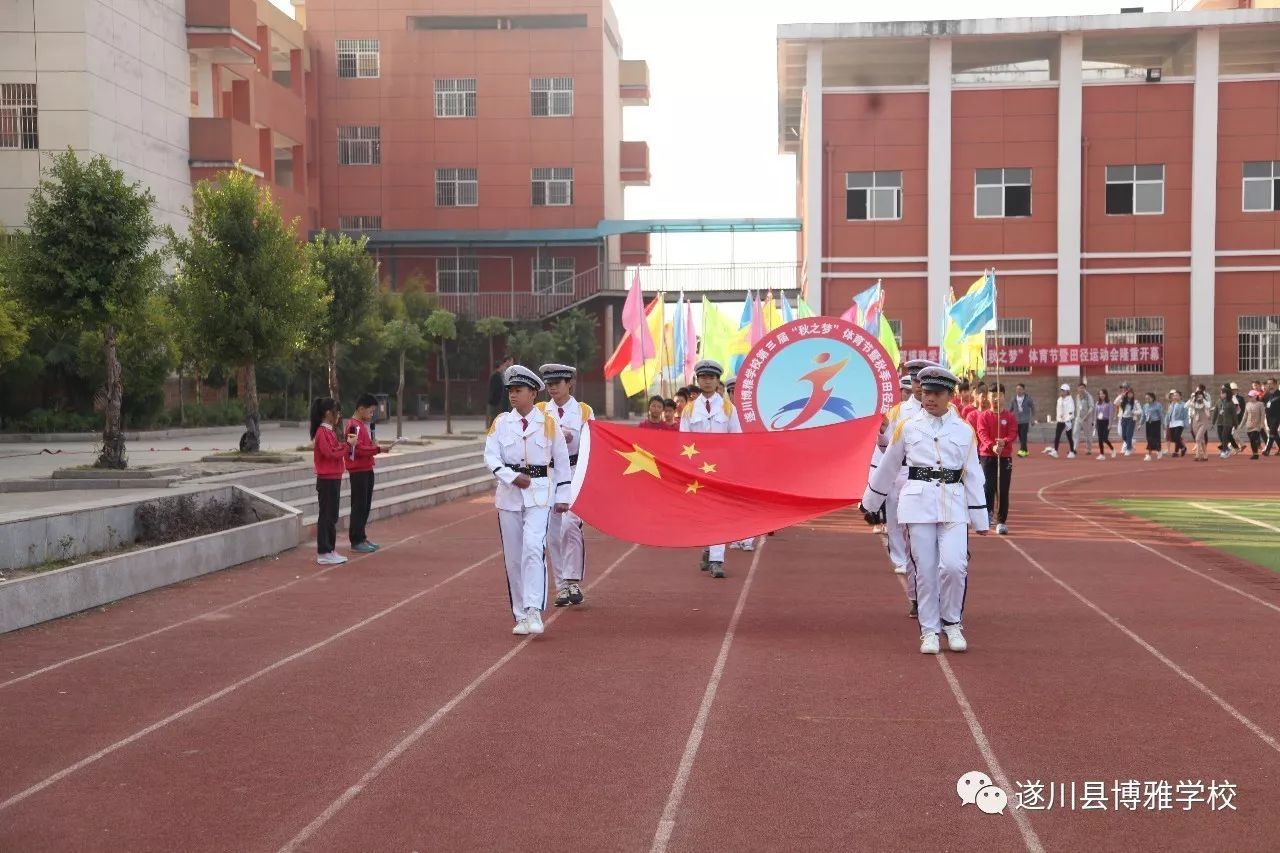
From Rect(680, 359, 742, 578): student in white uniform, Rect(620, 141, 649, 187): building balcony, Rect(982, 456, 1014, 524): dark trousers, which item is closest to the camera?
Rect(680, 359, 742, 578): student in white uniform

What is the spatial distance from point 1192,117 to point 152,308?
1324 inches

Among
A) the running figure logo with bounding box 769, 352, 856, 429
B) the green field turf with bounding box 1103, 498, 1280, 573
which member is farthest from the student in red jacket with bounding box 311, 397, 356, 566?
the green field turf with bounding box 1103, 498, 1280, 573

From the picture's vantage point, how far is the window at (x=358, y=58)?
2344 inches

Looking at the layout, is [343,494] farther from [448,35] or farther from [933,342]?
[448,35]

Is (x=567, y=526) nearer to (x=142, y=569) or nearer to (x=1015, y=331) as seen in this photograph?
(x=142, y=569)

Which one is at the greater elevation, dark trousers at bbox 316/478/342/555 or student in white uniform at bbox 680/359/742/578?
student in white uniform at bbox 680/359/742/578

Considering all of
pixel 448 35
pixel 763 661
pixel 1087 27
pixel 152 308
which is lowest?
pixel 763 661

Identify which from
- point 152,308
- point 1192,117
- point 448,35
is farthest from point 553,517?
point 448,35

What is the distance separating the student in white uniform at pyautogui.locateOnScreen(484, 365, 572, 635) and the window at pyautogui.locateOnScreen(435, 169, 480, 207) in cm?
5051

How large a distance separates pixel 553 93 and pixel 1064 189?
933 inches

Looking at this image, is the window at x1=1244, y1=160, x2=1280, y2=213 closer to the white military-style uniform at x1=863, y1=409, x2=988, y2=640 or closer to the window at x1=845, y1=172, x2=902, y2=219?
the window at x1=845, y1=172, x2=902, y2=219

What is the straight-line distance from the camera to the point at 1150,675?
27.8 ft

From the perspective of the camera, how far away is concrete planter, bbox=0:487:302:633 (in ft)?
33.9

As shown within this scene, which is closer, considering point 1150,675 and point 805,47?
point 1150,675
